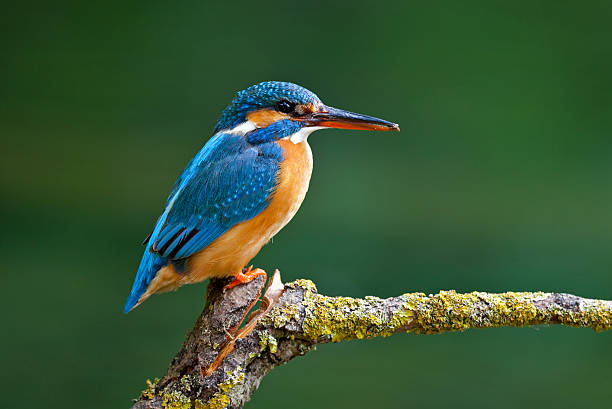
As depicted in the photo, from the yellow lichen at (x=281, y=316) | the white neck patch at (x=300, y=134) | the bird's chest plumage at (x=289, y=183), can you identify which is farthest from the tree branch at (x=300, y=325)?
the white neck patch at (x=300, y=134)

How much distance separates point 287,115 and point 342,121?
163mm

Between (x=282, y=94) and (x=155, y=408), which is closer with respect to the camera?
(x=155, y=408)

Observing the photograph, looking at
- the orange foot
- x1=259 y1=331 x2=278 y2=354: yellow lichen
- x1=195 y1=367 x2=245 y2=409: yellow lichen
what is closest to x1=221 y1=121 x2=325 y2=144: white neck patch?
the orange foot

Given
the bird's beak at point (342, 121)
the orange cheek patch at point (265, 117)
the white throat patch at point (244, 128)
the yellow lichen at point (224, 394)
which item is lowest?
the yellow lichen at point (224, 394)

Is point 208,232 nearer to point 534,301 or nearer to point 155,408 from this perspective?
point 155,408

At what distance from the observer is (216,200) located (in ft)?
5.20

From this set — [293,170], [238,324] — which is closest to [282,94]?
[293,170]

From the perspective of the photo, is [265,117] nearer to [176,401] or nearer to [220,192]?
[220,192]

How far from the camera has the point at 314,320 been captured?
1491 mm

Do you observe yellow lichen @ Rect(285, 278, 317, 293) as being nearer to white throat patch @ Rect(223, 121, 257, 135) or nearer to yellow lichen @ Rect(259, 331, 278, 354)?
yellow lichen @ Rect(259, 331, 278, 354)

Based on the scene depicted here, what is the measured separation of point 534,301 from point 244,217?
0.81 metres

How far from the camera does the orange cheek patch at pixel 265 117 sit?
1663 mm

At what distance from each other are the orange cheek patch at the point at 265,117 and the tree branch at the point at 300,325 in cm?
51

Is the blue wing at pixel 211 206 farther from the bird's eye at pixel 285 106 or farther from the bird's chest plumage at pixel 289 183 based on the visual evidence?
the bird's eye at pixel 285 106
